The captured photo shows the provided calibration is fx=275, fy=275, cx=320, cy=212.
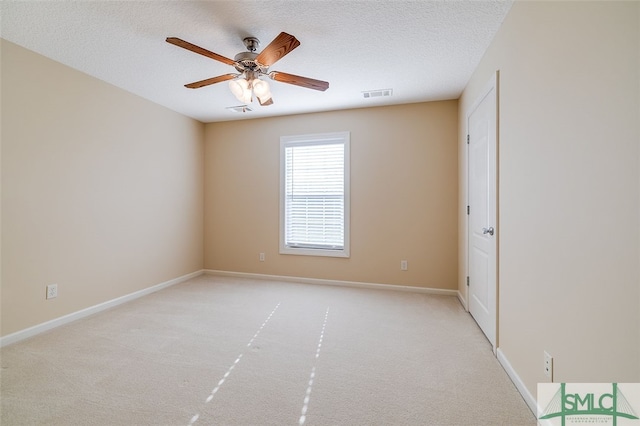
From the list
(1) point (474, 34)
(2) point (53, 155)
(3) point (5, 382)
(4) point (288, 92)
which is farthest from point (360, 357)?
(2) point (53, 155)

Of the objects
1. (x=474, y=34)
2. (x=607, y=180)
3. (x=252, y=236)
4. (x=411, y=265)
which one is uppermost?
(x=474, y=34)

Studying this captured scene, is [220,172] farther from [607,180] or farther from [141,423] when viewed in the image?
[607,180]

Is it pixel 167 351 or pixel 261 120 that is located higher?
pixel 261 120

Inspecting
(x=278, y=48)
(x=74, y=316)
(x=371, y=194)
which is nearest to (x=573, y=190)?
(x=278, y=48)

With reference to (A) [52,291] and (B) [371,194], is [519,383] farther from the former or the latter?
(A) [52,291]

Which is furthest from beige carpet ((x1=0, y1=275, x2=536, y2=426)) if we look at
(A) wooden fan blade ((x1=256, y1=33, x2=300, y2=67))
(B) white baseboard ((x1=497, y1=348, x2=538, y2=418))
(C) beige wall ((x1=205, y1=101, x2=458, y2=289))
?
(A) wooden fan blade ((x1=256, y1=33, x2=300, y2=67))

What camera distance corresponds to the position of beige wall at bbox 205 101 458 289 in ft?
12.2

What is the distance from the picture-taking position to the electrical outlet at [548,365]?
1412mm

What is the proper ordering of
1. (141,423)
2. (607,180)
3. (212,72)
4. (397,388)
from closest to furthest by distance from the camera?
(607,180) → (141,423) → (397,388) → (212,72)

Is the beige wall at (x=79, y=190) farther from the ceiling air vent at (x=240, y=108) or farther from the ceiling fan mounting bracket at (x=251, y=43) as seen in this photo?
the ceiling fan mounting bracket at (x=251, y=43)

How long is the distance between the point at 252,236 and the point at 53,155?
2.53 meters

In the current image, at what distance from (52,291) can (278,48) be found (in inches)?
121

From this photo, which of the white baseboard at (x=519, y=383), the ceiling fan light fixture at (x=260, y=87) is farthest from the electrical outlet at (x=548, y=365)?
the ceiling fan light fixture at (x=260, y=87)

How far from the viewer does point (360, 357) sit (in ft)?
7.11
